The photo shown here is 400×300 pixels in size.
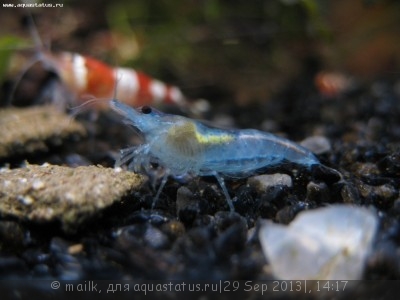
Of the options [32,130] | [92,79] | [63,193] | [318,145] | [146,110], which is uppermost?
[146,110]

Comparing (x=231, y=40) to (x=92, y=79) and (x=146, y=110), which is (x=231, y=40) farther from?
(x=146, y=110)

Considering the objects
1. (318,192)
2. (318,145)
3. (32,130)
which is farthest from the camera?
(32,130)

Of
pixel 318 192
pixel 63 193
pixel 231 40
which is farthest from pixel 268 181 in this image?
pixel 231 40

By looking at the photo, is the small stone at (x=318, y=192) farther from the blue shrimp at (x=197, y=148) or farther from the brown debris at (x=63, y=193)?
the brown debris at (x=63, y=193)

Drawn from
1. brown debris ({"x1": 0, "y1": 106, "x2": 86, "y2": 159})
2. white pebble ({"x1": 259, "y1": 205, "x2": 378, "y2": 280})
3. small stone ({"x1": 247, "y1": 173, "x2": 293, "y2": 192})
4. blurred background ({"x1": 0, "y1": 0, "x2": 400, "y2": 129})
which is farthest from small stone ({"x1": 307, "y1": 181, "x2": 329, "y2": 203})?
blurred background ({"x1": 0, "y1": 0, "x2": 400, "y2": 129})

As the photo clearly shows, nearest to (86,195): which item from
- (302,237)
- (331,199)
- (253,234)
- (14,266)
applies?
(14,266)

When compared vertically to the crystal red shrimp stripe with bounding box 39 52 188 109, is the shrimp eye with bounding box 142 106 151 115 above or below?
above

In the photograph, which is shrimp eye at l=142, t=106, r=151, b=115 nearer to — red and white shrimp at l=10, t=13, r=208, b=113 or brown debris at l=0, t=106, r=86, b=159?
brown debris at l=0, t=106, r=86, b=159
